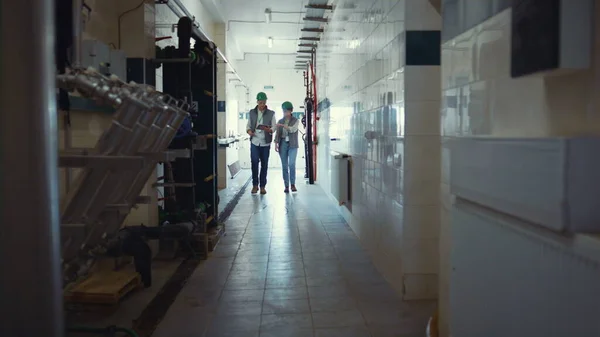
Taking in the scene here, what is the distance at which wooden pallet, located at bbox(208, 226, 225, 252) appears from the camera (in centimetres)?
428

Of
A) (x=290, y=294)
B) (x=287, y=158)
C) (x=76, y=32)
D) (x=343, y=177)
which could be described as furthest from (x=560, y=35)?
(x=287, y=158)

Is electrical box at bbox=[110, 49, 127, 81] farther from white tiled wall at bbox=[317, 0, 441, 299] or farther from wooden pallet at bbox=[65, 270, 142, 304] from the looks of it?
white tiled wall at bbox=[317, 0, 441, 299]

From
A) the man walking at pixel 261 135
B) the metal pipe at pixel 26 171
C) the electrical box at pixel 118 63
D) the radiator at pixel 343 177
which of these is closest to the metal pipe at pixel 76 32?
the metal pipe at pixel 26 171

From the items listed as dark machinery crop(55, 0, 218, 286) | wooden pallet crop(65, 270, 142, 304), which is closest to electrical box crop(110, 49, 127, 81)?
dark machinery crop(55, 0, 218, 286)

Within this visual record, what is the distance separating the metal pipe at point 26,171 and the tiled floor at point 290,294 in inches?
61.7

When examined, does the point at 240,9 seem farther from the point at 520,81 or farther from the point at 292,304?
the point at 520,81

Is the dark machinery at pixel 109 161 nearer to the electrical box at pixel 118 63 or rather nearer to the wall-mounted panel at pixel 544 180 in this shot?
the electrical box at pixel 118 63

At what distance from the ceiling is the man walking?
1.39 meters

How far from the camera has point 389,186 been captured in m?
3.31

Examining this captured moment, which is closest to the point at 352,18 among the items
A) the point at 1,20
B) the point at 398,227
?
the point at 398,227

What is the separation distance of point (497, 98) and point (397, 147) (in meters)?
1.54

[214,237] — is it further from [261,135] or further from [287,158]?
[287,158]

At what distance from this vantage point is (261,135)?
7.90 metres

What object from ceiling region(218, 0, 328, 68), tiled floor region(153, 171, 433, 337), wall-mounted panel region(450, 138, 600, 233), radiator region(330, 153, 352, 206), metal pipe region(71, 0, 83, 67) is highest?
ceiling region(218, 0, 328, 68)
